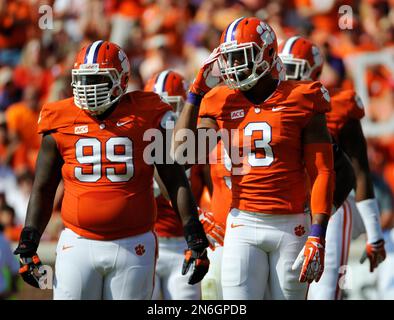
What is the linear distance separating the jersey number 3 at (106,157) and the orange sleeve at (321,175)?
91cm

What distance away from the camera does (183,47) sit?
1007cm

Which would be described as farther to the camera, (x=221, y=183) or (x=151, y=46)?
(x=151, y=46)

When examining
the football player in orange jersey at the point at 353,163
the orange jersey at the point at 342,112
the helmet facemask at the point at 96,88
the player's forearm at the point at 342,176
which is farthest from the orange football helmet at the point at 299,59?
the helmet facemask at the point at 96,88

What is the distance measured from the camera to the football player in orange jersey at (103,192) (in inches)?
178

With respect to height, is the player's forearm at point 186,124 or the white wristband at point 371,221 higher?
the player's forearm at point 186,124

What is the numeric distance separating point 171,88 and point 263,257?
181 cm

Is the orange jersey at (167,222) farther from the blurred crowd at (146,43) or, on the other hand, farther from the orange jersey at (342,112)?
the blurred crowd at (146,43)

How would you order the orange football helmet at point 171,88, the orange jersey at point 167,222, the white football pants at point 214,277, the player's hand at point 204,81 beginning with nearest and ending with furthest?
the player's hand at point 204,81, the white football pants at point 214,277, the orange jersey at point 167,222, the orange football helmet at point 171,88

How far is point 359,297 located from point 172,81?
7.62ft

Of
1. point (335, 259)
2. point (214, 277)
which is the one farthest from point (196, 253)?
point (335, 259)

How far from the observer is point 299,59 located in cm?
562

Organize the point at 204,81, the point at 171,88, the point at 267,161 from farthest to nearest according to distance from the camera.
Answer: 1. the point at 171,88
2. the point at 204,81
3. the point at 267,161

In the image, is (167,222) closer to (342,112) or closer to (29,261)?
(342,112)
